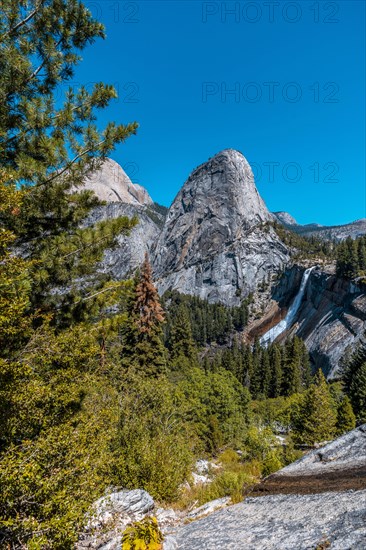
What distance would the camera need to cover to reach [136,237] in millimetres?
190375

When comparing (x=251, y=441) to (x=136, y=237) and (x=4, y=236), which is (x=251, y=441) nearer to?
(x=4, y=236)

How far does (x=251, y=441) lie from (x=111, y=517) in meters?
13.7

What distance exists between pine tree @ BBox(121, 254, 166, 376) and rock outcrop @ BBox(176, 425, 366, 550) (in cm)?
1872

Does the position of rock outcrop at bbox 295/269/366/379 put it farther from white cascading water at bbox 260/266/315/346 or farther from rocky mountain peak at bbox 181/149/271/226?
rocky mountain peak at bbox 181/149/271/226

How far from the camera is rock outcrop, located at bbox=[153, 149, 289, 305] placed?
140 metres

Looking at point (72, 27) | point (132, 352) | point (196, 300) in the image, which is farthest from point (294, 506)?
point (196, 300)

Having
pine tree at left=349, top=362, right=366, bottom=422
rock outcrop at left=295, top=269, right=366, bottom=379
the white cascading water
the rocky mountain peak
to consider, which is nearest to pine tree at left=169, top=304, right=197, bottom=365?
pine tree at left=349, top=362, right=366, bottom=422

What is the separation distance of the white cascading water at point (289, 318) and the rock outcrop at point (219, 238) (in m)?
32.7

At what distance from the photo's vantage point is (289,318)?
100375 mm

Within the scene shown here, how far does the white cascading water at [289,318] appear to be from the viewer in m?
99.5

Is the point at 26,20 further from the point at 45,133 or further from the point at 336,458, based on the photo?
the point at 336,458

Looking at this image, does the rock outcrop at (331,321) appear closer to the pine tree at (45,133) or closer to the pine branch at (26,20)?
the pine tree at (45,133)

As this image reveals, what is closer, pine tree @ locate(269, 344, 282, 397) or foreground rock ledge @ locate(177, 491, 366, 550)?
foreground rock ledge @ locate(177, 491, 366, 550)

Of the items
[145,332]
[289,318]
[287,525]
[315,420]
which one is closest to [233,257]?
[289,318]
